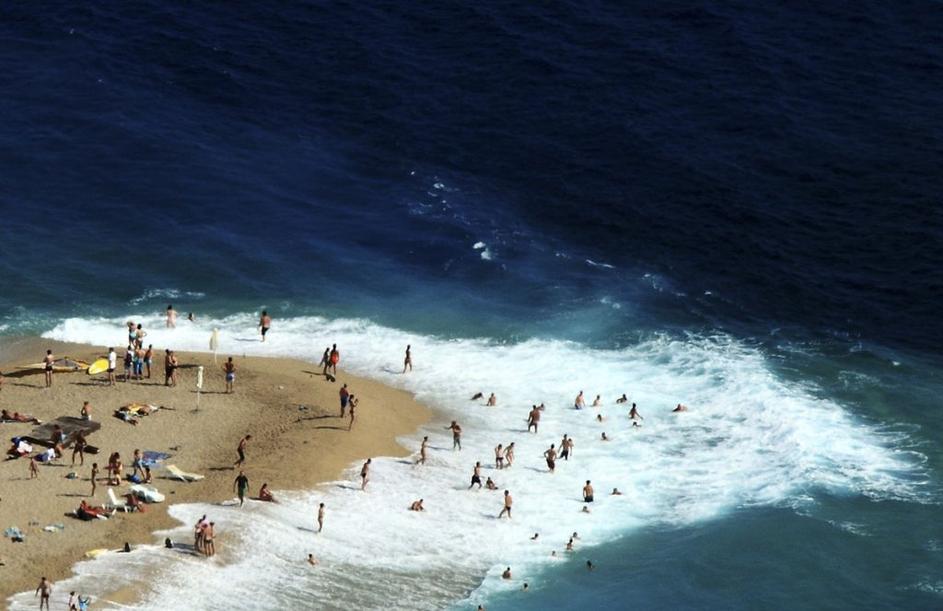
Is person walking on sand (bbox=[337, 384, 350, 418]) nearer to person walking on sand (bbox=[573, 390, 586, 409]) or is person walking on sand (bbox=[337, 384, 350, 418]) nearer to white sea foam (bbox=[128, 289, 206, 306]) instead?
person walking on sand (bbox=[573, 390, 586, 409])

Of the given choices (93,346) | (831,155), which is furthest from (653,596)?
(831,155)

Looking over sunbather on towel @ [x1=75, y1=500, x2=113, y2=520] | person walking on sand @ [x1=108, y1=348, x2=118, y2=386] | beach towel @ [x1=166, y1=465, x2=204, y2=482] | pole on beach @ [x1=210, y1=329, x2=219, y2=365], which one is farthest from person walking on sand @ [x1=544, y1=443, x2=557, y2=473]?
person walking on sand @ [x1=108, y1=348, x2=118, y2=386]

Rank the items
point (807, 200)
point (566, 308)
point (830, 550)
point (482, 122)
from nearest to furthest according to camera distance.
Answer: point (830, 550)
point (566, 308)
point (807, 200)
point (482, 122)

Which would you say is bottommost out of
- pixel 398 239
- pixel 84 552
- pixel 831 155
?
pixel 84 552

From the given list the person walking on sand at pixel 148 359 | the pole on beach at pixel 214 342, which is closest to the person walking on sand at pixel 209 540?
the person walking on sand at pixel 148 359

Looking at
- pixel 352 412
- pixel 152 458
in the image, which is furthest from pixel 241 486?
pixel 352 412

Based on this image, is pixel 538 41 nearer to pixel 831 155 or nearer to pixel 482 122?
pixel 482 122

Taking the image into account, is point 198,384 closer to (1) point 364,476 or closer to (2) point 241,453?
(2) point 241,453
